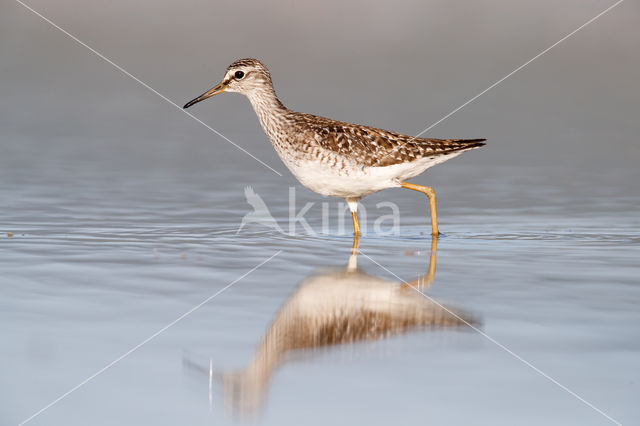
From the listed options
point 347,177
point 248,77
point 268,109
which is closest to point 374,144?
point 347,177

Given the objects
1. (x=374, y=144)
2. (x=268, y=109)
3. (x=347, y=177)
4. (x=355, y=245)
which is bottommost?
(x=355, y=245)

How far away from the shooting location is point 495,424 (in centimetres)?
486

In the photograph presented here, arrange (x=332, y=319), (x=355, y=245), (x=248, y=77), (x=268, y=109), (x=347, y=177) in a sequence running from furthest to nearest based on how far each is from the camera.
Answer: (x=248, y=77) < (x=268, y=109) < (x=347, y=177) < (x=355, y=245) < (x=332, y=319)

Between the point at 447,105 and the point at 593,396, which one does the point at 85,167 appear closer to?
the point at 447,105

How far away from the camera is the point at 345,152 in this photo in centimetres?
1112

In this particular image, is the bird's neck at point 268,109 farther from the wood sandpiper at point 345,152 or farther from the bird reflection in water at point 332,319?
the bird reflection in water at point 332,319

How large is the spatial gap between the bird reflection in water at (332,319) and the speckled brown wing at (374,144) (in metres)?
2.86

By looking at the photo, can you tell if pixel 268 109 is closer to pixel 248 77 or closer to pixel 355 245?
pixel 248 77

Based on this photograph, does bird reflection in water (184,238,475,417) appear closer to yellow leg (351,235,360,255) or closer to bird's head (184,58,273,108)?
yellow leg (351,235,360,255)

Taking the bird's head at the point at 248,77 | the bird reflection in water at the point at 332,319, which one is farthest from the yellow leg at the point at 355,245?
the bird's head at the point at 248,77

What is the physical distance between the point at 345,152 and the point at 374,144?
518mm

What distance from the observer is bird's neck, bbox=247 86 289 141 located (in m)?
11.8

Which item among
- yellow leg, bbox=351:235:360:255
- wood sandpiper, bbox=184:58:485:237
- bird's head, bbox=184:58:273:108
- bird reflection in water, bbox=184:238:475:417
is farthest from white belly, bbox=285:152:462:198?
bird reflection in water, bbox=184:238:475:417

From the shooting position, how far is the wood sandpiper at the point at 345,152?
11.0 meters
